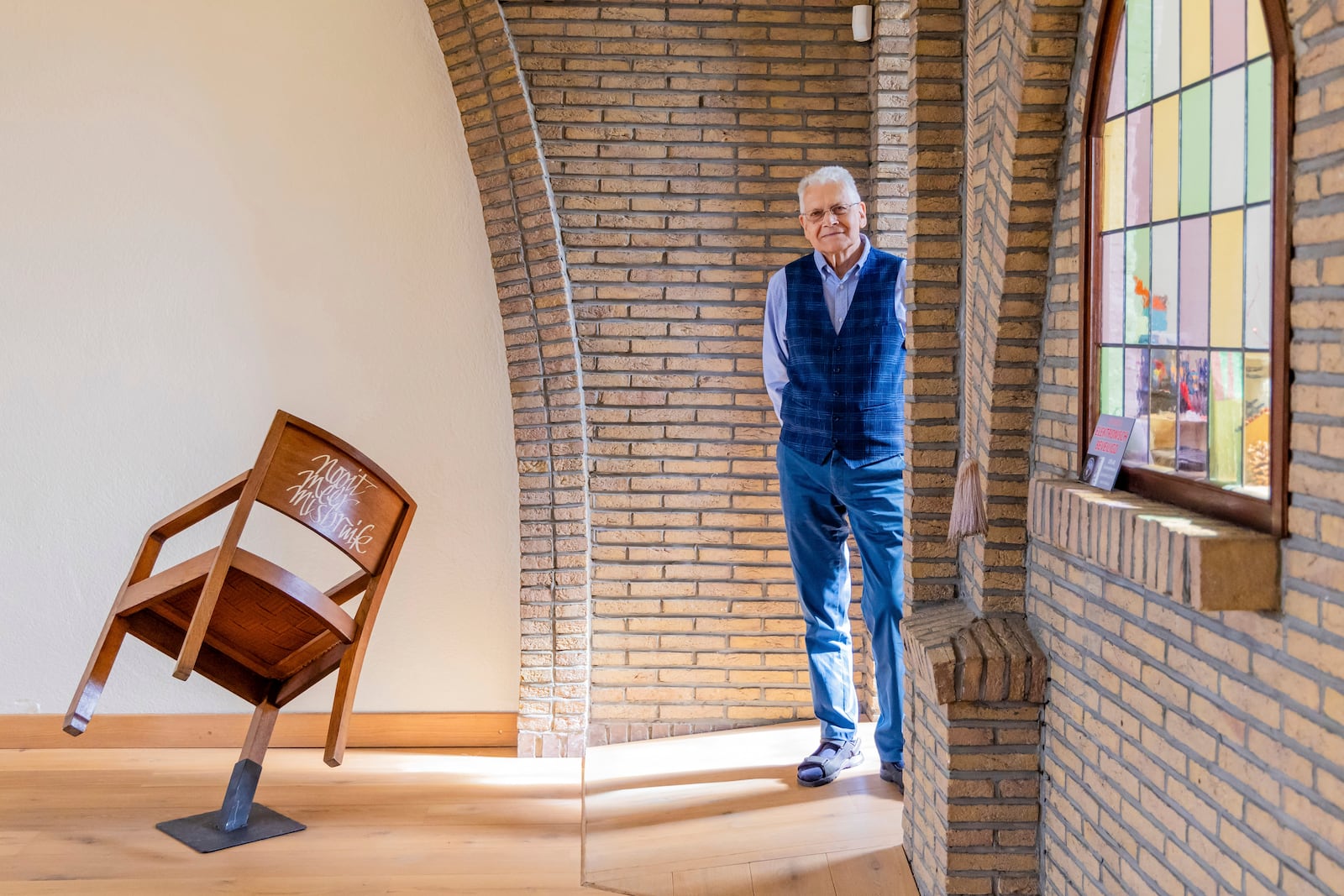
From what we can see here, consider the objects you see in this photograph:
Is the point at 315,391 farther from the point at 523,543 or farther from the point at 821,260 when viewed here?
the point at 821,260

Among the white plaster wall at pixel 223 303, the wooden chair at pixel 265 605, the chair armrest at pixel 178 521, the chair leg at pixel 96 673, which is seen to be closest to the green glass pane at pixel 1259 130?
the wooden chair at pixel 265 605

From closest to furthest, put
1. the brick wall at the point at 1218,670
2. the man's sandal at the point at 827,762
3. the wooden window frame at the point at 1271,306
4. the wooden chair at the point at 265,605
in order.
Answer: the brick wall at the point at 1218,670 → the wooden window frame at the point at 1271,306 → the wooden chair at the point at 265,605 → the man's sandal at the point at 827,762

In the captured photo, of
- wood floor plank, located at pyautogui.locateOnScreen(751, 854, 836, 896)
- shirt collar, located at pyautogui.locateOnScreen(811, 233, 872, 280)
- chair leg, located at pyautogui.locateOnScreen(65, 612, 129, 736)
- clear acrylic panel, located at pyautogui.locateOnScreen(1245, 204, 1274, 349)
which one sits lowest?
wood floor plank, located at pyautogui.locateOnScreen(751, 854, 836, 896)

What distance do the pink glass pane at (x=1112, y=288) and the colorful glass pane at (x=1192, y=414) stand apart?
0.90 feet

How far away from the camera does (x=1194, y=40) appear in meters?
2.19

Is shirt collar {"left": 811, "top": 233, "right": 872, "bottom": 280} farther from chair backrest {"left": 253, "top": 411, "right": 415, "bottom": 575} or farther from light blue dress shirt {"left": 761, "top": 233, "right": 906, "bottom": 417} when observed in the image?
chair backrest {"left": 253, "top": 411, "right": 415, "bottom": 575}

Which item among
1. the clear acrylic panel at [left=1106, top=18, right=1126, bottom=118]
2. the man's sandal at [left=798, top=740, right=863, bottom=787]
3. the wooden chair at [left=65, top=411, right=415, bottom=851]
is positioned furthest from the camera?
the man's sandal at [left=798, top=740, right=863, bottom=787]

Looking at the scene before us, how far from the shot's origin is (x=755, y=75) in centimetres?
469

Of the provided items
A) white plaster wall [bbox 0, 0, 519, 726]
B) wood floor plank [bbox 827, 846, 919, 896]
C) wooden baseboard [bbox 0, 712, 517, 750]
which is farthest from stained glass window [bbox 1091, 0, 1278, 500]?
wooden baseboard [bbox 0, 712, 517, 750]

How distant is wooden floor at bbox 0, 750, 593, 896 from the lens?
142 inches

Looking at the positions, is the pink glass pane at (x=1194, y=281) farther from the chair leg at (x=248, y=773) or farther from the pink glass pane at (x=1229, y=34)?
the chair leg at (x=248, y=773)

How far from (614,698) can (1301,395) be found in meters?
3.50

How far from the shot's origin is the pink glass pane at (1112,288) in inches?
99.7

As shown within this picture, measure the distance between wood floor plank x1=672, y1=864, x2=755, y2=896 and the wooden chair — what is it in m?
1.10
